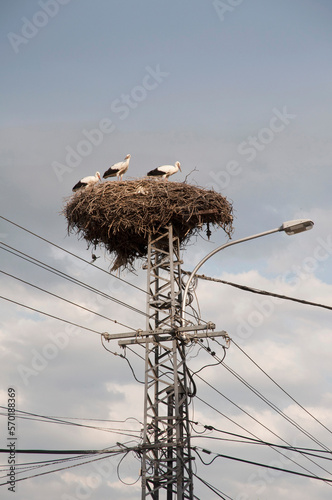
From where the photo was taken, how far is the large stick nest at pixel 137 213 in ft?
48.5

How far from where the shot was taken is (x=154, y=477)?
1220 centimetres

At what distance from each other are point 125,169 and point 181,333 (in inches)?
249

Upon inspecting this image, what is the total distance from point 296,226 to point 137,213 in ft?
10.2

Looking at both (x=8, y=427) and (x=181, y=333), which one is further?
(x=181, y=333)

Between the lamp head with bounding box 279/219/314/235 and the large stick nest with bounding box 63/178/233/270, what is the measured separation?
6.69 feet

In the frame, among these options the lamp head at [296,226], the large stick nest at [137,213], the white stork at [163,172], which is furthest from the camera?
the white stork at [163,172]

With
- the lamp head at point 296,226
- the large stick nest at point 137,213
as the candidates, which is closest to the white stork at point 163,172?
the large stick nest at point 137,213

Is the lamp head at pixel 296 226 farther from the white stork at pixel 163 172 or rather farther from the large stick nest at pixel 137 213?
the white stork at pixel 163 172

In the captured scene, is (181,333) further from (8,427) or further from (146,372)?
(8,427)

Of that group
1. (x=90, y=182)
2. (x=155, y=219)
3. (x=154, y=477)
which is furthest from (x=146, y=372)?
(x=90, y=182)

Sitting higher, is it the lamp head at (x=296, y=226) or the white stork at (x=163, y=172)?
the white stork at (x=163, y=172)

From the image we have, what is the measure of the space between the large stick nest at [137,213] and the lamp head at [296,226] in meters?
2.04

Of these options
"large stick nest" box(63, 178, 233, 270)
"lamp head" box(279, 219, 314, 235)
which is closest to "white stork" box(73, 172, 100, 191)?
"large stick nest" box(63, 178, 233, 270)

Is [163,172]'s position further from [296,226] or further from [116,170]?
[296,226]
